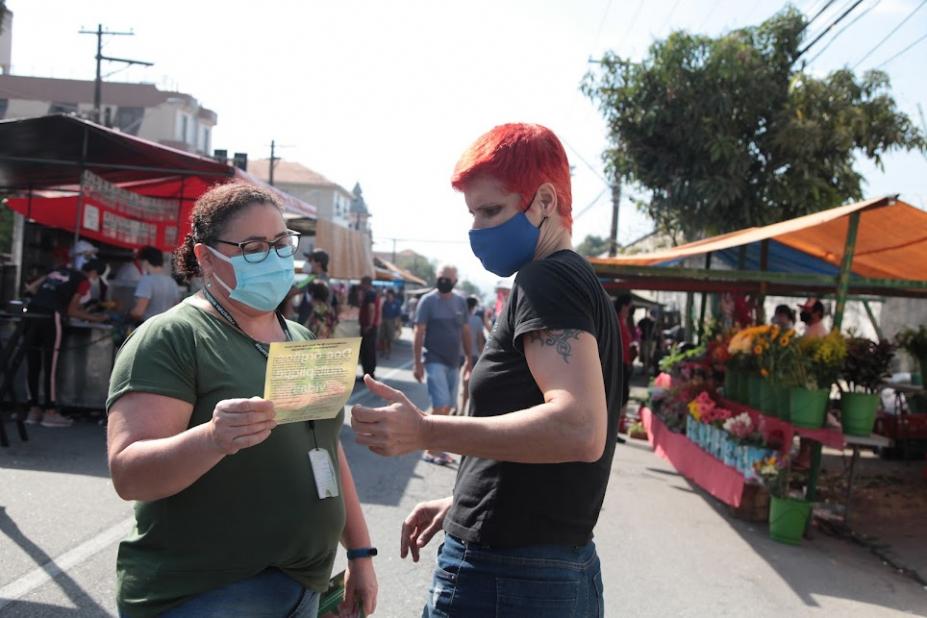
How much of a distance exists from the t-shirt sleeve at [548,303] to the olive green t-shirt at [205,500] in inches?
27.0

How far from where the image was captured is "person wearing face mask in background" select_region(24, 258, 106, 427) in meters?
8.48

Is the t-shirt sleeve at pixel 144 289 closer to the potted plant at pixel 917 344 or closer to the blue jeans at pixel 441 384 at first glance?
the blue jeans at pixel 441 384

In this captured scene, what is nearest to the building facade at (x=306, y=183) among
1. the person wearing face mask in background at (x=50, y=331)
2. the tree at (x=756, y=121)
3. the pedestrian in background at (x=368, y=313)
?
the pedestrian in background at (x=368, y=313)

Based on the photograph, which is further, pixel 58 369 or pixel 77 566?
pixel 58 369

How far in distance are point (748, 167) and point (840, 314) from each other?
732 cm

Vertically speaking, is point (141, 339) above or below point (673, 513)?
above

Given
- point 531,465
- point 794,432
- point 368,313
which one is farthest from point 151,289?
point 531,465

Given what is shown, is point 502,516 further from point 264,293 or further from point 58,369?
point 58,369

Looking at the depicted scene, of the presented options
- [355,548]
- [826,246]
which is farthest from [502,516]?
[826,246]

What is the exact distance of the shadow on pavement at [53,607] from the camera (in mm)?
3855

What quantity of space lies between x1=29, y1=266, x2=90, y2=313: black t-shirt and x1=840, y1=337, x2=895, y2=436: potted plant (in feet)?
25.4

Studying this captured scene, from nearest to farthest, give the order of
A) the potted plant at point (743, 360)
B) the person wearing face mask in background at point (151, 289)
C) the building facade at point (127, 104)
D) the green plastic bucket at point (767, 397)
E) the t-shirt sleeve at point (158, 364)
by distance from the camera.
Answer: the t-shirt sleeve at point (158, 364) → the green plastic bucket at point (767, 397) → the potted plant at point (743, 360) → the person wearing face mask in background at point (151, 289) → the building facade at point (127, 104)

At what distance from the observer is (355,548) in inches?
94.7

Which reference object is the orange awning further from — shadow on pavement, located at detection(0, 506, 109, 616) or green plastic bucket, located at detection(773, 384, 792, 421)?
shadow on pavement, located at detection(0, 506, 109, 616)
